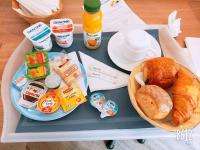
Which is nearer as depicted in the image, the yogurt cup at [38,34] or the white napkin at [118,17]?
the yogurt cup at [38,34]

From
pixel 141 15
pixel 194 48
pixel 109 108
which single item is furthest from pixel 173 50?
pixel 109 108

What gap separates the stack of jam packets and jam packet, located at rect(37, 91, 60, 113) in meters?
0.07

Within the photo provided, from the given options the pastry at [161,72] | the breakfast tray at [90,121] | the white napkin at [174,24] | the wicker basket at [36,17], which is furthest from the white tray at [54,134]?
the white napkin at [174,24]

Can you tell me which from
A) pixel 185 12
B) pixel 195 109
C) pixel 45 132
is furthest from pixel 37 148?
pixel 185 12

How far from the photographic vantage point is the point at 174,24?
29.5 inches

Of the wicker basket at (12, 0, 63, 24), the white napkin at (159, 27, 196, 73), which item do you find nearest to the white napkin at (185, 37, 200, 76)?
the white napkin at (159, 27, 196, 73)

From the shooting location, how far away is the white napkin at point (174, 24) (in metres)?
0.75

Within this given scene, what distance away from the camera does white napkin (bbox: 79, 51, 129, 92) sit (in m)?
0.64

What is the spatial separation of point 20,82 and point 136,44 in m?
0.35

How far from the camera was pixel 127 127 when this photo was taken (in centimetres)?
58

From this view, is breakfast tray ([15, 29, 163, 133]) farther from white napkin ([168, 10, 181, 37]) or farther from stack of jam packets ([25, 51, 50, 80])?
white napkin ([168, 10, 181, 37])

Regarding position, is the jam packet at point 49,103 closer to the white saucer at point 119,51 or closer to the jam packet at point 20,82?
the jam packet at point 20,82

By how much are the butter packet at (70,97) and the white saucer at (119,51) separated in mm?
155

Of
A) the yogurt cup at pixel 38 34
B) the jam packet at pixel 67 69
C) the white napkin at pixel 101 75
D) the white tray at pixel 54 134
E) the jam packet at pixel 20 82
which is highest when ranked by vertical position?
the yogurt cup at pixel 38 34
